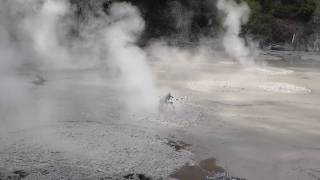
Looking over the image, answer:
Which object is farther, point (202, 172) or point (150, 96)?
point (150, 96)

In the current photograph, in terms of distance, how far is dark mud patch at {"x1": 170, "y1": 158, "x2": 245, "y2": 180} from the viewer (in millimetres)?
8094

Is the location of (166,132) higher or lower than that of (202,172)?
higher

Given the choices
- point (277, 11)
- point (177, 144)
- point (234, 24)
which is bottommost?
point (177, 144)

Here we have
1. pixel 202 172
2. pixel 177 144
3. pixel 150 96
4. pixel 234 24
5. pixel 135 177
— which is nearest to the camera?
pixel 135 177

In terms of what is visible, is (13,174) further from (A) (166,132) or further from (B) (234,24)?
(B) (234,24)

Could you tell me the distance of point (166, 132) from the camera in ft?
34.5

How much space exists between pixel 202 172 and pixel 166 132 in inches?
86.9

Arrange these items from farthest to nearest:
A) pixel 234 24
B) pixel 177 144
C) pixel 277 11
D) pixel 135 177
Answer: pixel 277 11 < pixel 234 24 < pixel 177 144 < pixel 135 177

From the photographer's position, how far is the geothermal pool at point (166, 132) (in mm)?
8289

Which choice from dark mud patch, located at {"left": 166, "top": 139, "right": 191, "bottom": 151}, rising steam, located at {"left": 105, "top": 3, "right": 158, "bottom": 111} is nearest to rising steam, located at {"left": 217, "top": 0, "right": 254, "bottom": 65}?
rising steam, located at {"left": 105, "top": 3, "right": 158, "bottom": 111}

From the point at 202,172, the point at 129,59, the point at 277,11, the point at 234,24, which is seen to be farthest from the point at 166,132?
the point at 277,11

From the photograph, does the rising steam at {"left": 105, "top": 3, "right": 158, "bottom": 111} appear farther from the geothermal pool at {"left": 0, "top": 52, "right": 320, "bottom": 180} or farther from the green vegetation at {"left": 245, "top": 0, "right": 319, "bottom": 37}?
the green vegetation at {"left": 245, "top": 0, "right": 319, "bottom": 37}

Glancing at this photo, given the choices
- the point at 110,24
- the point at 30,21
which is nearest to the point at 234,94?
the point at 110,24

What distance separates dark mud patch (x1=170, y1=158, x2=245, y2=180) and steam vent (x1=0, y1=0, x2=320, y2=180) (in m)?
0.02
